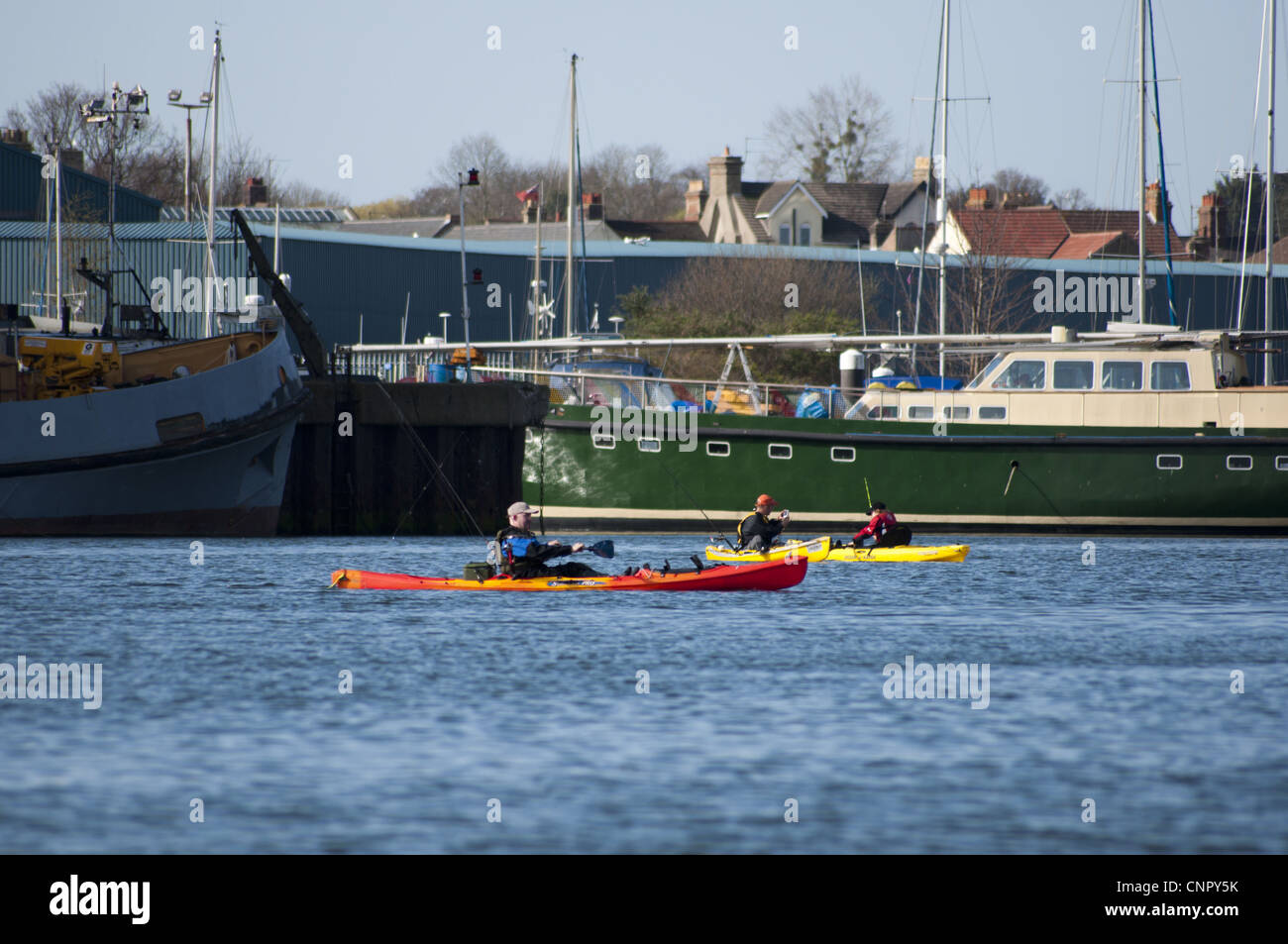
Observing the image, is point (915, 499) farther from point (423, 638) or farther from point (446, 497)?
point (423, 638)

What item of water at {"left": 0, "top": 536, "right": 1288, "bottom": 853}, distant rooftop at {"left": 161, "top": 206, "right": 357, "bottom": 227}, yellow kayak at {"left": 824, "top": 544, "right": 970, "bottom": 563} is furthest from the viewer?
distant rooftop at {"left": 161, "top": 206, "right": 357, "bottom": 227}

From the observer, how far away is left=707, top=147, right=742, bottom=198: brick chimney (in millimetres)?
92438

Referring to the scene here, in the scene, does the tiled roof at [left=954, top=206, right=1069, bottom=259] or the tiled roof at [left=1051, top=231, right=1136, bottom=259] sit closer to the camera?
the tiled roof at [left=954, top=206, right=1069, bottom=259]

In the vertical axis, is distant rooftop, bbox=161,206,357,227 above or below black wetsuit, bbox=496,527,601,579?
above

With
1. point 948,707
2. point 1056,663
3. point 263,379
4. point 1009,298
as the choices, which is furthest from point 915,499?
point 1009,298

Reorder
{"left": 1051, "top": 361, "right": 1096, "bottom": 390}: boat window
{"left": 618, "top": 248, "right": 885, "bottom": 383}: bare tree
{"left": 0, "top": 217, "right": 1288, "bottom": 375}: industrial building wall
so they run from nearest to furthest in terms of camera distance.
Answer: {"left": 1051, "top": 361, "right": 1096, "bottom": 390}: boat window, {"left": 618, "top": 248, "right": 885, "bottom": 383}: bare tree, {"left": 0, "top": 217, "right": 1288, "bottom": 375}: industrial building wall

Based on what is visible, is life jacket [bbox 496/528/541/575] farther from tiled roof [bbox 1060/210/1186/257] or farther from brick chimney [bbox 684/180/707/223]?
brick chimney [bbox 684/180/707/223]

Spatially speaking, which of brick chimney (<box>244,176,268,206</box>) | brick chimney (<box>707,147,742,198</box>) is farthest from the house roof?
brick chimney (<box>244,176,268,206</box>)

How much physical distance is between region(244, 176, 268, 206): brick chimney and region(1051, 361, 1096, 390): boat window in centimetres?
6509

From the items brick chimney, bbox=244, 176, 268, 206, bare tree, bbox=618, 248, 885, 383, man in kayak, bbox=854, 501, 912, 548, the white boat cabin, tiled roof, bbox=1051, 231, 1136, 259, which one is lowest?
man in kayak, bbox=854, 501, 912, 548

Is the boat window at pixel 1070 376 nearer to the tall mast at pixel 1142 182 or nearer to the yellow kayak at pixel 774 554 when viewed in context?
the tall mast at pixel 1142 182

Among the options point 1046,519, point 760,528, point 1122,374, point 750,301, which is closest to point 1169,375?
point 1122,374

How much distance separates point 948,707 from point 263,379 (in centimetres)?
1874

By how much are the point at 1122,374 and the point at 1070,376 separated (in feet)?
3.21
